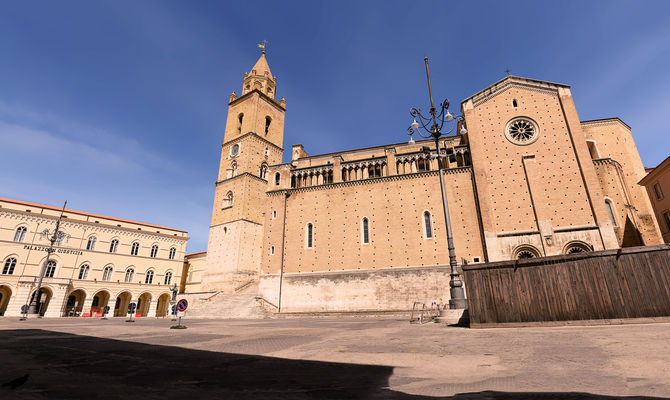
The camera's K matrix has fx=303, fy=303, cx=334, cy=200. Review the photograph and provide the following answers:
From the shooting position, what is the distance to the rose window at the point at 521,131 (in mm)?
24656

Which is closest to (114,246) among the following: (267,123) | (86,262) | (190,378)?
(86,262)

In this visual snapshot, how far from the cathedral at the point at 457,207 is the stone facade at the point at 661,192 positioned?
63 centimetres

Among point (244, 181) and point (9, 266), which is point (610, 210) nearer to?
point (244, 181)

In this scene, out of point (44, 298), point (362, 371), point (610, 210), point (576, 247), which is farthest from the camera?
point (44, 298)

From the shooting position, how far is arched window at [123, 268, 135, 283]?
1507 inches

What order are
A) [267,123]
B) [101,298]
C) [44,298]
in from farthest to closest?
1. [267,123]
2. [101,298]
3. [44,298]

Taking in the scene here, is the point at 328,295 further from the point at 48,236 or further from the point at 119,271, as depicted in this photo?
the point at 48,236

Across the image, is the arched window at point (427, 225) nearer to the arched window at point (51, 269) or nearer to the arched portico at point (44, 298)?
the arched portico at point (44, 298)

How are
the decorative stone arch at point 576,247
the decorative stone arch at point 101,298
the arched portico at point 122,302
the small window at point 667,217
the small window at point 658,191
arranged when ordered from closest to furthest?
the decorative stone arch at point 576,247, the small window at point 667,217, the small window at point 658,191, the decorative stone arch at point 101,298, the arched portico at point 122,302

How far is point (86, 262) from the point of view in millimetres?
35656

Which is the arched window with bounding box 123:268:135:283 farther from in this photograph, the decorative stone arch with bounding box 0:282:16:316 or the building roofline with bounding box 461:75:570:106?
the building roofline with bounding box 461:75:570:106

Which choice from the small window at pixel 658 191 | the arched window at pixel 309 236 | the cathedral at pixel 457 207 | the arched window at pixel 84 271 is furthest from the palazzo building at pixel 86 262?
the small window at pixel 658 191

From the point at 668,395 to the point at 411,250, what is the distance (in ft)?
74.8

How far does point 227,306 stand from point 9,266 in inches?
990
